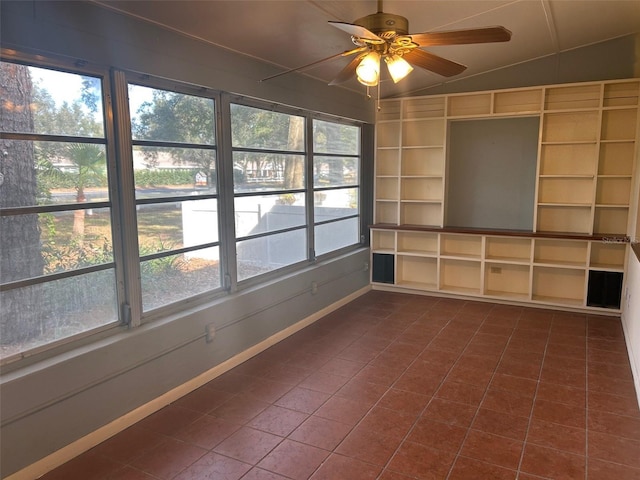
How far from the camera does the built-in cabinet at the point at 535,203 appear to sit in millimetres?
4762

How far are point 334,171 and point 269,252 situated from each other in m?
1.51

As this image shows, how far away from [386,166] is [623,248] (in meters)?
2.81

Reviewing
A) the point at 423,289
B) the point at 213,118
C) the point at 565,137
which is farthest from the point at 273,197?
the point at 565,137

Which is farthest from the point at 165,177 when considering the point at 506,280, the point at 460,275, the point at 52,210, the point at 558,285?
the point at 558,285

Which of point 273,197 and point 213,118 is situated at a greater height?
point 213,118

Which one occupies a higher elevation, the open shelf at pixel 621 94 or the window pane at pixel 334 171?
the open shelf at pixel 621 94

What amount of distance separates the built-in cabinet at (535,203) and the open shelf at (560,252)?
1 cm

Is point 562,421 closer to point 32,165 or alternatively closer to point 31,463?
point 31,463

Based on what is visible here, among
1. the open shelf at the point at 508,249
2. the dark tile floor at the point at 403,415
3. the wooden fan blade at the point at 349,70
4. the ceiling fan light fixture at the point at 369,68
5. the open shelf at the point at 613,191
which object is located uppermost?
the wooden fan blade at the point at 349,70

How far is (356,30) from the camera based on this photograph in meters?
2.16

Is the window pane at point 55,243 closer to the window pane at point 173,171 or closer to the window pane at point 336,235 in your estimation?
the window pane at point 173,171

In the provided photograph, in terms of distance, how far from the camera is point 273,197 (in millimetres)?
4203

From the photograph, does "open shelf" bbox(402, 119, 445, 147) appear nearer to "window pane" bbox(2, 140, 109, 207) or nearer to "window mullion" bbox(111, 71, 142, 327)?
"window mullion" bbox(111, 71, 142, 327)

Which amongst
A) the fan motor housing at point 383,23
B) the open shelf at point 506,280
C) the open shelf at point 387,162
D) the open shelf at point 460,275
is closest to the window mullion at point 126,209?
the fan motor housing at point 383,23
